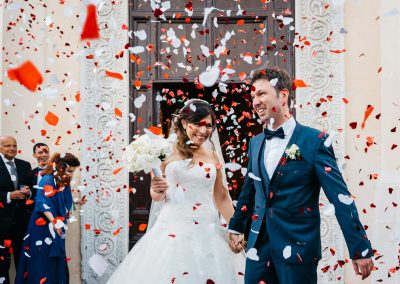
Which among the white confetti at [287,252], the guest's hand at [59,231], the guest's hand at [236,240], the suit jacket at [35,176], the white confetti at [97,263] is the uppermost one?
the suit jacket at [35,176]

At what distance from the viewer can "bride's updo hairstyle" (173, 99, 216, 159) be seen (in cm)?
442

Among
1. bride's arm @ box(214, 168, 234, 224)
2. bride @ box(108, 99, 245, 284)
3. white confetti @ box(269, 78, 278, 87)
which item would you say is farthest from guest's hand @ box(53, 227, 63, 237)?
white confetti @ box(269, 78, 278, 87)

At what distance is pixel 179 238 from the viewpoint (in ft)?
14.2

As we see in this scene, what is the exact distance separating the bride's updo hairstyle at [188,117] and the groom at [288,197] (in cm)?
113

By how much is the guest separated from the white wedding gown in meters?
1.37

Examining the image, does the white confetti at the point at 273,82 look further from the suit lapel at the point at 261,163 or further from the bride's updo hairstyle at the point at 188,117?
the bride's updo hairstyle at the point at 188,117

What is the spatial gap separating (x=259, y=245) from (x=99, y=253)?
3.62 m

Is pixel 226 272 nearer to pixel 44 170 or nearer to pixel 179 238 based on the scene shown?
pixel 179 238

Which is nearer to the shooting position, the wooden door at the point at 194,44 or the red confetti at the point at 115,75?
the red confetti at the point at 115,75

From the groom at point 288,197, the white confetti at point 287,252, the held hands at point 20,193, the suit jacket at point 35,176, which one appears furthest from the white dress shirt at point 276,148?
the suit jacket at point 35,176

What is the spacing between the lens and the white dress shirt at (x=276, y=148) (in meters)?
3.21

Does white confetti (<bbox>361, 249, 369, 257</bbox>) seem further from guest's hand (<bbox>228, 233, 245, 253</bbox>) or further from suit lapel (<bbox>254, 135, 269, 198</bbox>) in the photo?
guest's hand (<bbox>228, 233, 245, 253</bbox>)

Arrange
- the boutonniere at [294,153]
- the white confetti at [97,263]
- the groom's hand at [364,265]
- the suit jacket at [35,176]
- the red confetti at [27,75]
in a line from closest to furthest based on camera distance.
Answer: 1. the red confetti at [27,75]
2. the groom's hand at [364,265]
3. the boutonniere at [294,153]
4. the suit jacket at [35,176]
5. the white confetti at [97,263]

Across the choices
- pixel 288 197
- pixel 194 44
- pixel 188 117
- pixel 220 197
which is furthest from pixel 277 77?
pixel 194 44
